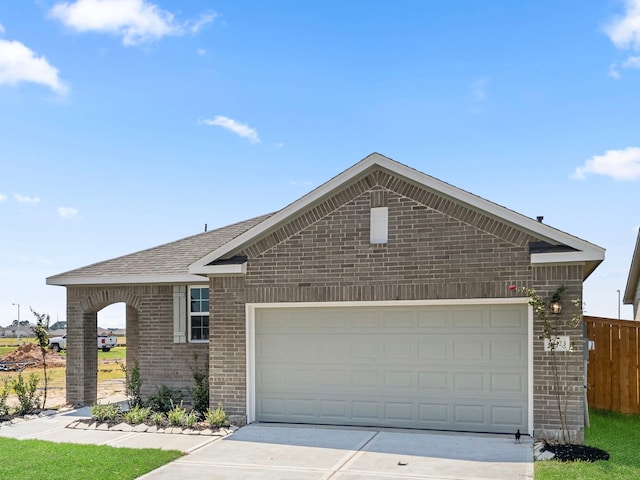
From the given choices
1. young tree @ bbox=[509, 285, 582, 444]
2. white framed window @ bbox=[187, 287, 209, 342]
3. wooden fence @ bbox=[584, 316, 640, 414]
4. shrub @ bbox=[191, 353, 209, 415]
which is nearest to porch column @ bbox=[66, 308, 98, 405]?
white framed window @ bbox=[187, 287, 209, 342]

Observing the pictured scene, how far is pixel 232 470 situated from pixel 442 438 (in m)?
3.78

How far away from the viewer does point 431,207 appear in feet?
39.6

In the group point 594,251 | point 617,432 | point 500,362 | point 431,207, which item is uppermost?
point 431,207

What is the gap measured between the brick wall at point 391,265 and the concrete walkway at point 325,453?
1277 millimetres

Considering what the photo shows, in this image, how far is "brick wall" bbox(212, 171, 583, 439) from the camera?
11312 millimetres

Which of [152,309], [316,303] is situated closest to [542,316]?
[316,303]

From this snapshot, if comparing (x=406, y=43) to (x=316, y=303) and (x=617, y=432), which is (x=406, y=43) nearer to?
(x=316, y=303)

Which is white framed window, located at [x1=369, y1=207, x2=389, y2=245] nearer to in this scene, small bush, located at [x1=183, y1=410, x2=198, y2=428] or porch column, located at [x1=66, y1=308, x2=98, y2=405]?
small bush, located at [x1=183, y1=410, x2=198, y2=428]

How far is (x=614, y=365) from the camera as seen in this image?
581 inches

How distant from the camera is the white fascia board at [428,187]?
11.2 meters

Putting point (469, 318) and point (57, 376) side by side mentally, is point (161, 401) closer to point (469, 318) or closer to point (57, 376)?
point (469, 318)

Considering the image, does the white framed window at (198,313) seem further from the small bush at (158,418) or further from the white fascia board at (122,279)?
the small bush at (158,418)

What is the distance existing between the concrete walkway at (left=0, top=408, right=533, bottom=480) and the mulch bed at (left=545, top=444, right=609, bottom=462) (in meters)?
0.41

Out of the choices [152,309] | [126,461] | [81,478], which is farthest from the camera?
[152,309]
